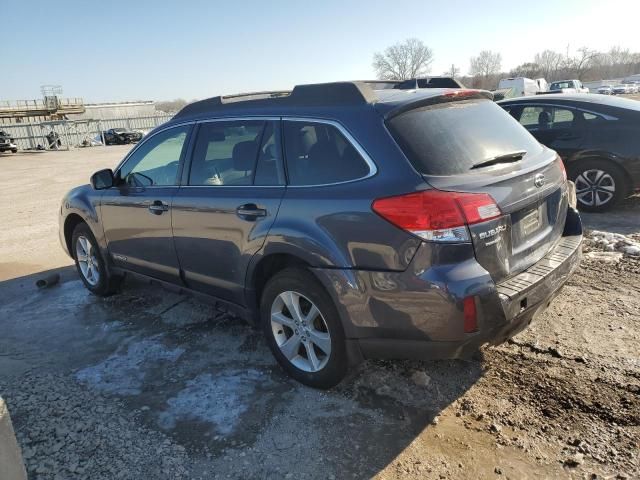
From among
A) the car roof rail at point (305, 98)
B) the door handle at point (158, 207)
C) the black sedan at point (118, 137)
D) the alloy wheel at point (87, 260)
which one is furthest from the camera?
the black sedan at point (118, 137)

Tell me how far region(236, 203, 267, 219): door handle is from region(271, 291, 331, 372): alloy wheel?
0.54 metres

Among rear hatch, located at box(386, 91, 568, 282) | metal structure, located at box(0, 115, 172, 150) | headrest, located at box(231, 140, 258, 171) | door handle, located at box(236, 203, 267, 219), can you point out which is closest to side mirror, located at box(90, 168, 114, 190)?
headrest, located at box(231, 140, 258, 171)

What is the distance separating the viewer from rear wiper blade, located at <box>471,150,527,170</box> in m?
2.88

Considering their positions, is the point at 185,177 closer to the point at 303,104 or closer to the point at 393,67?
the point at 303,104

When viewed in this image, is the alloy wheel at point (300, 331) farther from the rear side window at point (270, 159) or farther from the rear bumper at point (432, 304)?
the rear side window at point (270, 159)

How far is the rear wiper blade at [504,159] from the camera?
288 centimetres

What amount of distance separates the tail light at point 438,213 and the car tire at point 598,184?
5.25 m

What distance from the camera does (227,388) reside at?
341 cm

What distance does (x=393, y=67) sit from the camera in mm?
96500

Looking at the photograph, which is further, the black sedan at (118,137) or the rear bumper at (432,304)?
the black sedan at (118,137)

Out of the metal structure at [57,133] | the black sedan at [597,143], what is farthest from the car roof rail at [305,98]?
the metal structure at [57,133]

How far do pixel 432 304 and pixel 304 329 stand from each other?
98 centimetres

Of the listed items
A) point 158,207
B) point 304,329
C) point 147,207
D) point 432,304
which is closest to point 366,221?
point 432,304

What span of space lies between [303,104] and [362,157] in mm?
685
